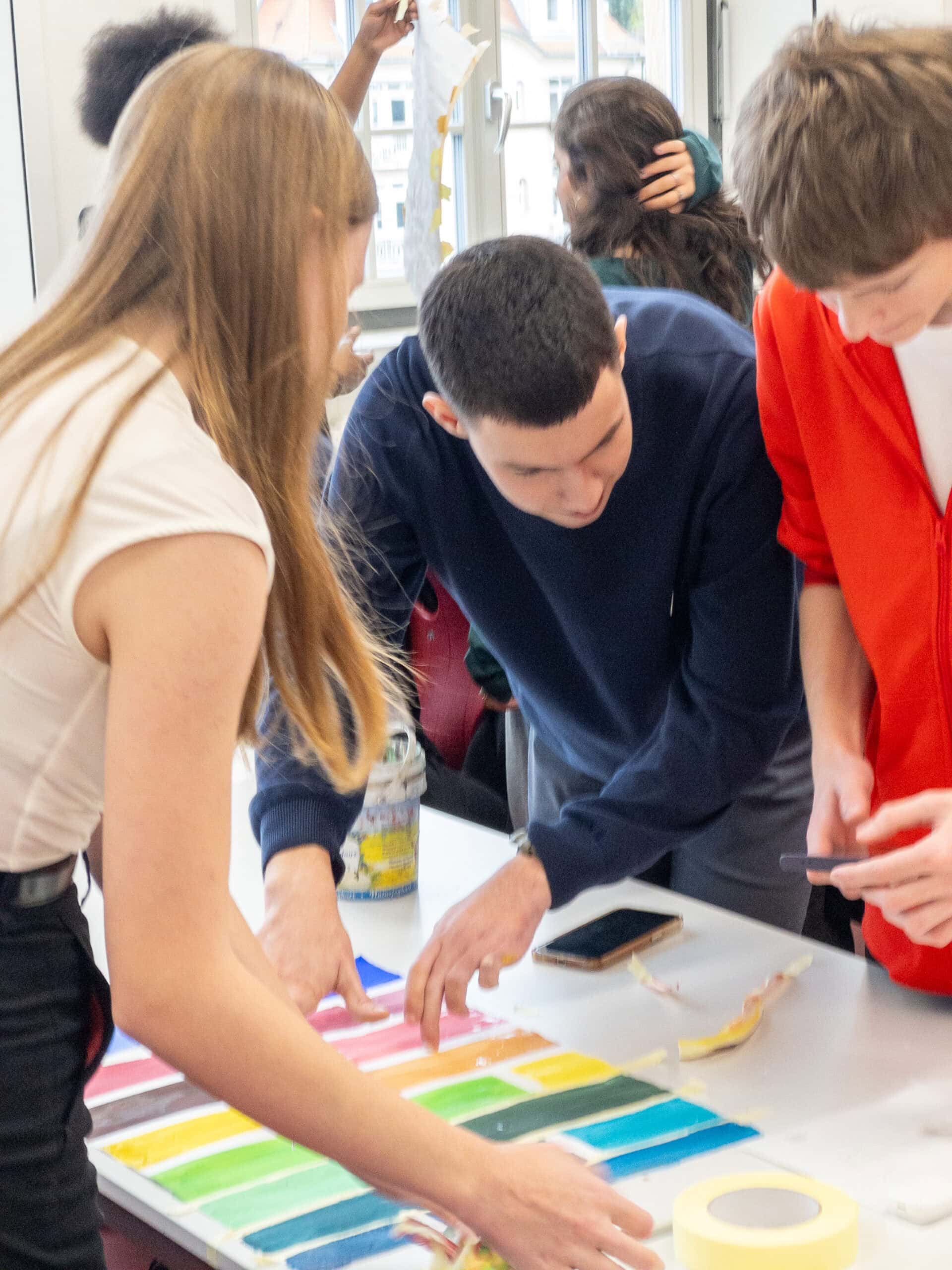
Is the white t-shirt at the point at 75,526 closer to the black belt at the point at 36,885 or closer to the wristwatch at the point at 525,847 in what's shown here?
the black belt at the point at 36,885

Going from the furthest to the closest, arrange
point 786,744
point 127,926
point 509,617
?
point 786,744 → point 509,617 → point 127,926

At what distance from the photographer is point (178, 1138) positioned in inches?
41.9

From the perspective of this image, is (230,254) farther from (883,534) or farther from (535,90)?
(535,90)

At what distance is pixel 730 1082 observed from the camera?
3.63ft

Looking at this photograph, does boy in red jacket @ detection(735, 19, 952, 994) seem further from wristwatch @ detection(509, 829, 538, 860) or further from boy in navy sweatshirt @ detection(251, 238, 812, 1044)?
wristwatch @ detection(509, 829, 538, 860)

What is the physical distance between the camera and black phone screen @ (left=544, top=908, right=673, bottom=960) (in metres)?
1.33

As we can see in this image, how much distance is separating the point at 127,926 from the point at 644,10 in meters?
3.84

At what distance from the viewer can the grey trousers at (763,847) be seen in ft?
5.55

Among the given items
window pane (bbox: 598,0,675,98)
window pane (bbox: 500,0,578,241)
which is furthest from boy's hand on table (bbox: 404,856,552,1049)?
window pane (bbox: 598,0,675,98)

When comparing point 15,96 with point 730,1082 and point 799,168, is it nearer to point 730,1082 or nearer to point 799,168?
point 799,168

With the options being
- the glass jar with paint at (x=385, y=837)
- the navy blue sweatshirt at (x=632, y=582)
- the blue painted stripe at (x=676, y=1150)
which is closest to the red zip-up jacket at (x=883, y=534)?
the navy blue sweatshirt at (x=632, y=582)

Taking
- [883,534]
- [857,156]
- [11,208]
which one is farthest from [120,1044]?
[11,208]

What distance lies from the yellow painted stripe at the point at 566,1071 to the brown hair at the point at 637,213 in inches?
55.9

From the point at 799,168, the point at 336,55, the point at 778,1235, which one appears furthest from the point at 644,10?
the point at 778,1235
